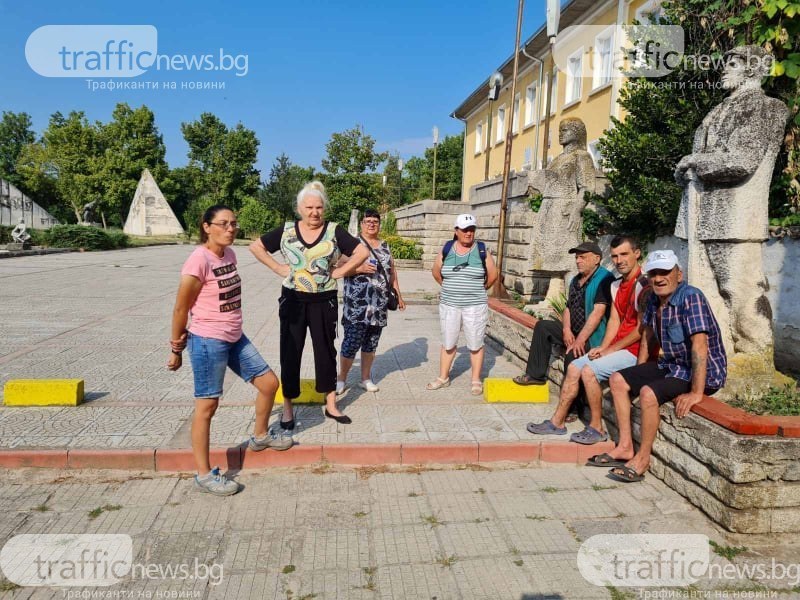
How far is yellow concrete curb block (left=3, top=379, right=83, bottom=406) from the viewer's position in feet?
16.4

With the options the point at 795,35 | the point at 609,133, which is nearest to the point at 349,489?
the point at 795,35

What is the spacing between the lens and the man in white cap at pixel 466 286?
18.8ft

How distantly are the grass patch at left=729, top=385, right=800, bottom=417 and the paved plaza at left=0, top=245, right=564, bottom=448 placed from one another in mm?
1351

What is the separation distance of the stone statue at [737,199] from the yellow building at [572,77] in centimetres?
1010

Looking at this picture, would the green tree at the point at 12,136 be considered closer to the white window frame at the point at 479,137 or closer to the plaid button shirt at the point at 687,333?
the white window frame at the point at 479,137

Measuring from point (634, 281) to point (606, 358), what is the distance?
2.44 feet

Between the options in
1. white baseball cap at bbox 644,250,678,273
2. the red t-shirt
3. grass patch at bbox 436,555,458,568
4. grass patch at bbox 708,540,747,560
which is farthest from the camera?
A: the red t-shirt

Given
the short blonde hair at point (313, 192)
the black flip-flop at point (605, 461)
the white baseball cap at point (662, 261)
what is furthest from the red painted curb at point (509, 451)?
the short blonde hair at point (313, 192)

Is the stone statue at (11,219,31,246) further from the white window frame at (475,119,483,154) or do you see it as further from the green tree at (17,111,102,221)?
the green tree at (17,111,102,221)

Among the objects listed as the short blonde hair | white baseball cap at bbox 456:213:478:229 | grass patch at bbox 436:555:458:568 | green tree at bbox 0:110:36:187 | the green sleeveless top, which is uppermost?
green tree at bbox 0:110:36:187

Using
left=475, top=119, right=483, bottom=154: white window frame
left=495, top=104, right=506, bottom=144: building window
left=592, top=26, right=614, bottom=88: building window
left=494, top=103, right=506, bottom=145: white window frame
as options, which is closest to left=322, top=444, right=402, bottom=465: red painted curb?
left=592, top=26, right=614, bottom=88: building window

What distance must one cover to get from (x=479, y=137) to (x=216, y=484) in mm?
34049

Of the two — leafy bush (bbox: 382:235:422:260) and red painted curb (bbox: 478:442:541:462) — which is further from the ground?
leafy bush (bbox: 382:235:422:260)

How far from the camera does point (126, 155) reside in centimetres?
5631
